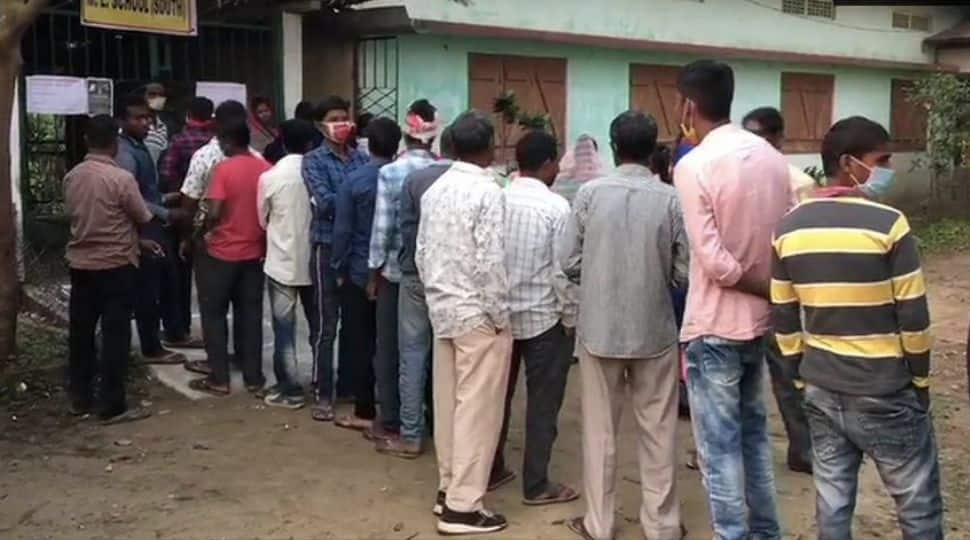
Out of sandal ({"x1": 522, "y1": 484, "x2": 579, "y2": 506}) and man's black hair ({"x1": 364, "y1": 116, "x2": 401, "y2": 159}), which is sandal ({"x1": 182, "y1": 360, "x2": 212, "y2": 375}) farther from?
sandal ({"x1": 522, "y1": 484, "x2": 579, "y2": 506})

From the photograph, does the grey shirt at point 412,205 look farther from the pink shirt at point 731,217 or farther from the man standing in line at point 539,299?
the pink shirt at point 731,217

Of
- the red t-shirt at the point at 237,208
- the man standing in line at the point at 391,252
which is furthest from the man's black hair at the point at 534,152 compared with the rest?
the red t-shirt at the point at 237,208

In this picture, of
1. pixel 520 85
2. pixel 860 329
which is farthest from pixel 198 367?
pixel 520 85

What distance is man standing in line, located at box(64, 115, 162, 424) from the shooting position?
5887 mm

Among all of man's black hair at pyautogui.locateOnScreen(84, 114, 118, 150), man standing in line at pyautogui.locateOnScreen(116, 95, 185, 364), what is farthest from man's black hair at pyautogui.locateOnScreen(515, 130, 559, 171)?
man standing in line at pyautogui.locateOnScreen(116, 95, 185, 364)

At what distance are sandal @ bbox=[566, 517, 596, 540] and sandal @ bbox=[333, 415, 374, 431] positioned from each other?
1.60 m

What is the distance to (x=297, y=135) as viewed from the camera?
6.37 metres

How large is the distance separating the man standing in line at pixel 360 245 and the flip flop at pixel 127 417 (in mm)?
1187

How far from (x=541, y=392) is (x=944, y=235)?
1188cm

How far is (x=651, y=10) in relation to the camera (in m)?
14.0

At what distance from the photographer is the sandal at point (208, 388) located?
6.63 meters

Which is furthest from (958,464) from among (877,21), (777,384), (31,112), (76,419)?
(877,21)

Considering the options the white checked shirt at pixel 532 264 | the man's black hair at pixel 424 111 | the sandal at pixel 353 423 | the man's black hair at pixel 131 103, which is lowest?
the sandal at pixel 353 423

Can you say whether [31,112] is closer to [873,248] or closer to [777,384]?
[777,384]
